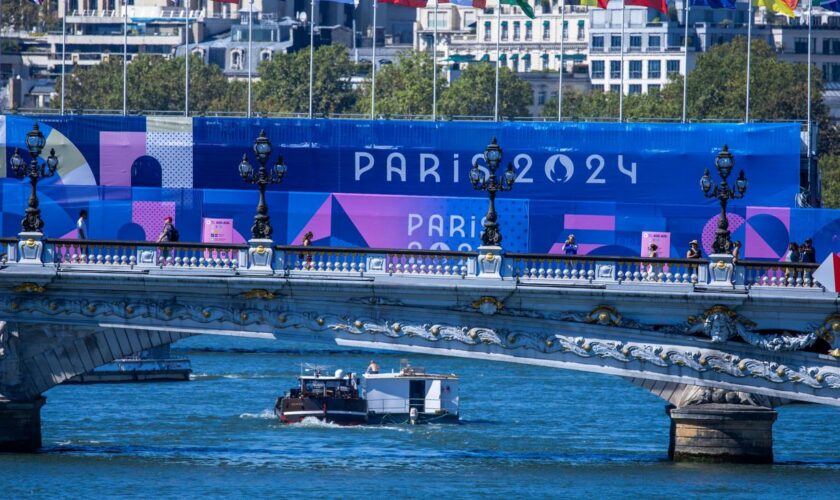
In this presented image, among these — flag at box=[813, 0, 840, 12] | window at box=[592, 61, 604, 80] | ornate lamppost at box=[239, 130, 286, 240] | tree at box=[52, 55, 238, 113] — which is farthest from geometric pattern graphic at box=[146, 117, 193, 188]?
window at box=[592, 61, 604, 80]

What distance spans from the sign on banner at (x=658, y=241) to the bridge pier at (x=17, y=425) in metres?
17.3

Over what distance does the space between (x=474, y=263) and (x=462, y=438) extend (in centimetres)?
1411

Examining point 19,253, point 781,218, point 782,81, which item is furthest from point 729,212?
point 782,81

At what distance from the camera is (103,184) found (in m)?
75.6

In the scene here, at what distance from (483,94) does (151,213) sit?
249 ft

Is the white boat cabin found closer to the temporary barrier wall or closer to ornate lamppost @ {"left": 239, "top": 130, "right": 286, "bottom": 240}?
the temporary barrier wall

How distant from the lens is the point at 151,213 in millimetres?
74625

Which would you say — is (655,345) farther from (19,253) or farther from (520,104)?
(520,104)

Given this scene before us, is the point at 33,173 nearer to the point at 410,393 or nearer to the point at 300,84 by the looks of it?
the point at 410,393

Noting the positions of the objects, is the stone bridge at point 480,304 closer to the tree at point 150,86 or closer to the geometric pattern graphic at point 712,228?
the geometric pattern graphic at point 712,228

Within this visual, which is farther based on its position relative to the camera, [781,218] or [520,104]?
[520,104]

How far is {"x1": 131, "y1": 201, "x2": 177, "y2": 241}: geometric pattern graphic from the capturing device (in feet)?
244

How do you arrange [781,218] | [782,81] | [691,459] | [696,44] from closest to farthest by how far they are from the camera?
[691,459], [781,218], [782,81], [696,44]

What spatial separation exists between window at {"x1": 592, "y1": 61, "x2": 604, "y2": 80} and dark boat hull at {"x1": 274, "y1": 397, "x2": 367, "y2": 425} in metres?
107
